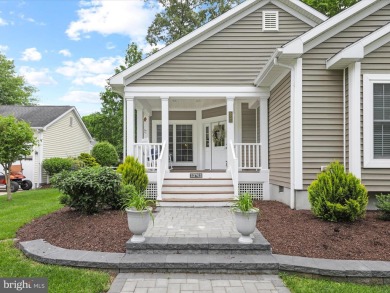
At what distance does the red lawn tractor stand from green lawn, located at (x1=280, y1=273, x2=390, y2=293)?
47.9ft

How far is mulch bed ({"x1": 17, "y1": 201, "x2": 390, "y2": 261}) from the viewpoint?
427cm

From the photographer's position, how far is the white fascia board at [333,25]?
641cm

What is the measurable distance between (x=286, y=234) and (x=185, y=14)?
19187mm

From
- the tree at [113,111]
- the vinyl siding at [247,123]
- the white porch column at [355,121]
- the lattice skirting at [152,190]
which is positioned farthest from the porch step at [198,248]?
the tree at [113,111]

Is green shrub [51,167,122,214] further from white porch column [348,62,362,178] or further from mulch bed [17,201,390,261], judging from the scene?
white porch column [348,62,362,178]

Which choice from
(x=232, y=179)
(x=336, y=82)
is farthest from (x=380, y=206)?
(x=232, y=179)

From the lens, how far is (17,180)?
15.1m

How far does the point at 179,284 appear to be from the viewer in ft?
11.6

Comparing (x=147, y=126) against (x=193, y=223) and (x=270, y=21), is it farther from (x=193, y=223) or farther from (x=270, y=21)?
(x=193, y=223)

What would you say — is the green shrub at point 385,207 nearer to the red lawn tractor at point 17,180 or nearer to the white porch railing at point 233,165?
the white porch railing at point 233,165

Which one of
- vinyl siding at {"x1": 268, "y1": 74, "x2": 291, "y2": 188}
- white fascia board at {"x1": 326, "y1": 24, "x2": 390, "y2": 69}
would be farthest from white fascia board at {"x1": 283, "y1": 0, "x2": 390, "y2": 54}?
vinyl siding at {"x1": 268, "y1": 74, "x2": 291, "y2": 188}

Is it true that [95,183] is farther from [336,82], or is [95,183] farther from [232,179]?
[336,82]

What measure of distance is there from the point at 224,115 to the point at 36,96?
123 ft

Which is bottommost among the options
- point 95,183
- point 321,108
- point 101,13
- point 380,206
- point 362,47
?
point 380,206
